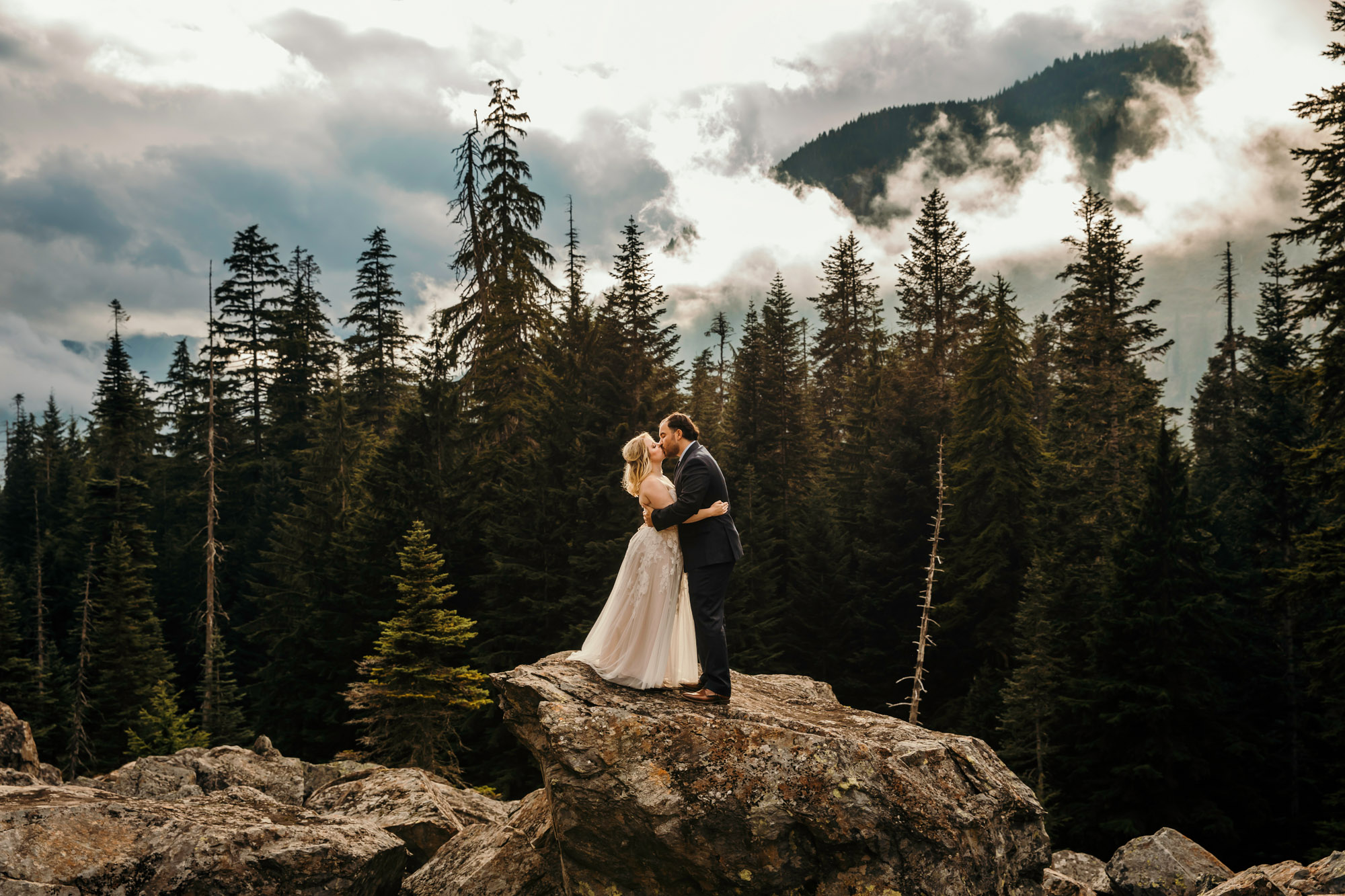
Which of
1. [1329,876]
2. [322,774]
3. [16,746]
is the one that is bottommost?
[322,774]

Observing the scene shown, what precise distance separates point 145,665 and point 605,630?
3487 cm

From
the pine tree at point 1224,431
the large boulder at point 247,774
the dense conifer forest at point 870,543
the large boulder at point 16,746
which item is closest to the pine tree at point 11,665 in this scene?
the dense conifer forest at point 870,543

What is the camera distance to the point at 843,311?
47.6 meters

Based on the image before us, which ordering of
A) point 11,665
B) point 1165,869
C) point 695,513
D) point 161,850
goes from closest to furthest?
point 161,850
point 695,513
point 1165,869
point 11,665

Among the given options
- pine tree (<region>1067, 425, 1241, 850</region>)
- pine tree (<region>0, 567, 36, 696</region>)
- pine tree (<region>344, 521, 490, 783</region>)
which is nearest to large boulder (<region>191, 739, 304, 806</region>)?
pine tree (<region>344, 521, 490, 783</region>)

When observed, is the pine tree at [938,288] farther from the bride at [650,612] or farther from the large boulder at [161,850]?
the large boulder at [161,850]

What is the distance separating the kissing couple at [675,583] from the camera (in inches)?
283

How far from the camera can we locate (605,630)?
7570mm

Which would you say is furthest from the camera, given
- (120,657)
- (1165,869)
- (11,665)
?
(120,657)

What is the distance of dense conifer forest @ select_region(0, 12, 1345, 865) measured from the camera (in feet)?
69.5

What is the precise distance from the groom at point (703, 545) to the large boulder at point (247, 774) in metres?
11.0

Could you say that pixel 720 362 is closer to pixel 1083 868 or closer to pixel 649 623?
pixel 1083 868

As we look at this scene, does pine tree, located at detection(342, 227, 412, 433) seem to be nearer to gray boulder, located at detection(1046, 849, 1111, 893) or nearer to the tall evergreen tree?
the tall evergreen tree

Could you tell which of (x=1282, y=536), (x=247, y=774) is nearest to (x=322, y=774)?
(x=247, y=774)
